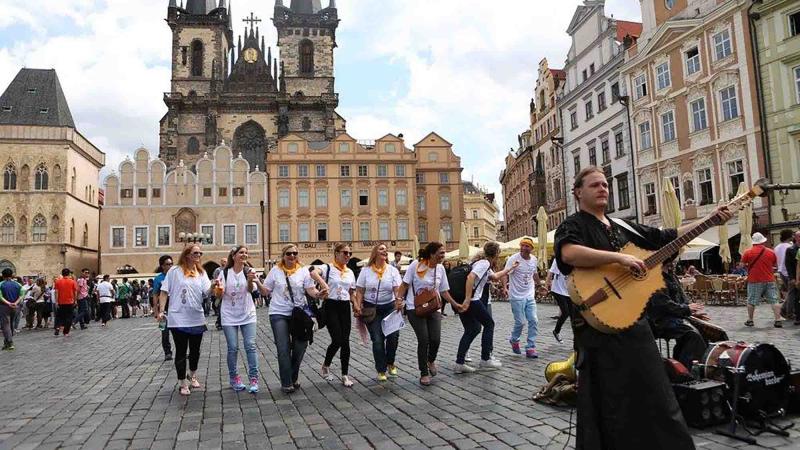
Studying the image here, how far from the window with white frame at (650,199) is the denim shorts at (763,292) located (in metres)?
19.4

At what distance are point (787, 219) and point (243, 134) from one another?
52.6 meters

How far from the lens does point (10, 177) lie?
49281 millimetres

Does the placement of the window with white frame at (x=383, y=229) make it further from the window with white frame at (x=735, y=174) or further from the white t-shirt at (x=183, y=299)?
the white t-shirt at (x=183, y=299)

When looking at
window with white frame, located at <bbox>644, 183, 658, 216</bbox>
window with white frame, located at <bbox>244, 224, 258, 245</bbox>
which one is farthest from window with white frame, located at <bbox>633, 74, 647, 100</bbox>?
window with white frame, located at <bbox>244, 224, 258, 245</bbox>

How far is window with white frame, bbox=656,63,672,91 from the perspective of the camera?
95.0 ft

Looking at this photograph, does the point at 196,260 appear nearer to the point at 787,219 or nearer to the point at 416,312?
the point at 416,312

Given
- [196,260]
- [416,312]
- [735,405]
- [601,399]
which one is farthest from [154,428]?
[735,405]

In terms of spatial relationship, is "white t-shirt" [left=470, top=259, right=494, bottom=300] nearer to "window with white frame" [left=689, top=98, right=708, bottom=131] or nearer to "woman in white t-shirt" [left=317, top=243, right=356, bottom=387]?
"woman in white t-shirt" [left=317, top=243, right=356, bottom=387]

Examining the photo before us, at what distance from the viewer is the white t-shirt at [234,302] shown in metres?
7.12

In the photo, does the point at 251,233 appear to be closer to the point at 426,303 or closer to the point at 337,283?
the point at 337,283

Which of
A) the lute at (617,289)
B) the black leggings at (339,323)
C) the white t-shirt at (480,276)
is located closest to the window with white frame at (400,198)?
the white t-shirt at (480,276)

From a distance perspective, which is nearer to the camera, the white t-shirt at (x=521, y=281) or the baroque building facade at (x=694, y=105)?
the white t-shirt at (x=521, y=281)

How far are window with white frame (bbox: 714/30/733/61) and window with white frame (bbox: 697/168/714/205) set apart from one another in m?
5.02

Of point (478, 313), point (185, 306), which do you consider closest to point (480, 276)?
point (478, 313)
